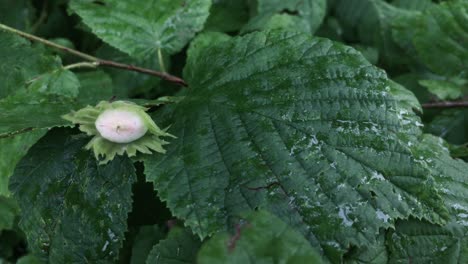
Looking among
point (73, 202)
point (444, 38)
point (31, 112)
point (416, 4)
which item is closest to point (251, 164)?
point (73, 202)

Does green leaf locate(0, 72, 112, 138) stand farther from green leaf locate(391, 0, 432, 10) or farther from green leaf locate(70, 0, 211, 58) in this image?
green leaf locate(391, 0, 432, 10)

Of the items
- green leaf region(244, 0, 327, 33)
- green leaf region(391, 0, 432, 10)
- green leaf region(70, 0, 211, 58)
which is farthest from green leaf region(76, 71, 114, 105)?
green leaf region(391, 0, 432, 10)

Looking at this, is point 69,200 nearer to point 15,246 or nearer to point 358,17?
point 15,246

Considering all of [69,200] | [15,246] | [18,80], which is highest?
[18,80]

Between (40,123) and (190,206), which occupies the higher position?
(40,123)

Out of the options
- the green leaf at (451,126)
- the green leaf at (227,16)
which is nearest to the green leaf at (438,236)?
the green leaf at (451,126)

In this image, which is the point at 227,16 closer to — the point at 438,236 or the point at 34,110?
the point at 34,110

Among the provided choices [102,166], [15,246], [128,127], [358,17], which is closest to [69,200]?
[102,166]
